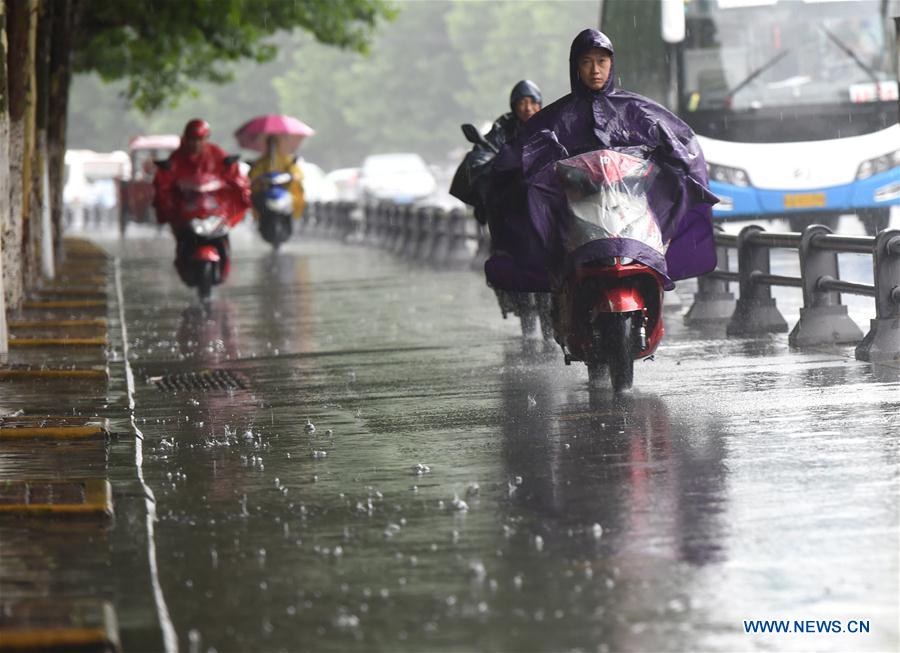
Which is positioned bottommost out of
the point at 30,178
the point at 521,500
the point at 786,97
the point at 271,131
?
the point at 521,500

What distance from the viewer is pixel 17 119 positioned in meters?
19.0

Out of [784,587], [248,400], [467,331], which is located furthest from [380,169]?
[784,587]

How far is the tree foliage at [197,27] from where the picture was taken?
2873 cm

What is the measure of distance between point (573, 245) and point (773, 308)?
4.40 m

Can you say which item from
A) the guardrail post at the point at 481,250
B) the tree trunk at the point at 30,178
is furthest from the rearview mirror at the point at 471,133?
the guardrail post at the point at 481,250

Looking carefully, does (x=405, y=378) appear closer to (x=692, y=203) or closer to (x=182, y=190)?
(x=692, y=203)

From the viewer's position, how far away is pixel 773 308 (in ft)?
49.8

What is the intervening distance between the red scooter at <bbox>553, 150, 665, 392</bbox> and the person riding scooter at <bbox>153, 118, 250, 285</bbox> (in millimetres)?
10316

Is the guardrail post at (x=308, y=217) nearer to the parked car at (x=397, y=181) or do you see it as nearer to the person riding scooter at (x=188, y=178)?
the parked car at (x=397, y=181)

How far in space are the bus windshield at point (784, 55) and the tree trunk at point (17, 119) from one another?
896 cm

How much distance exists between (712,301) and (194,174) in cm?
706

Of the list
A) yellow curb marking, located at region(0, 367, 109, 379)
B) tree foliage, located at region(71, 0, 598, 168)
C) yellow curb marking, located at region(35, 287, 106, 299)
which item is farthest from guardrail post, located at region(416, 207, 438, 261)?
tree foliage, located at region(71, 0, 598, 168)

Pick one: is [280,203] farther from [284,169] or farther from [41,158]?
[41,158]

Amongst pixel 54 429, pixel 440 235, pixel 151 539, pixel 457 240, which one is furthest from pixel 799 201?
pixel 151 539
